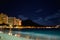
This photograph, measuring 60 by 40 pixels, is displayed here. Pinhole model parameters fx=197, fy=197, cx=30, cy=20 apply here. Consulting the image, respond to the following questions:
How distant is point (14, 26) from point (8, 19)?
13.0 feet

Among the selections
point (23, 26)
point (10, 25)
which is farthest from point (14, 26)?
point (23, 26)

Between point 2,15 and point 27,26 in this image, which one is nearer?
point 2,15

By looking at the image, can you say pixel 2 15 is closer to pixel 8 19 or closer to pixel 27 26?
pixel 8 19

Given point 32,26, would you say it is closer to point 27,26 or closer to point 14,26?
point 27,26

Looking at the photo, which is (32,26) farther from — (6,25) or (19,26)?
(6,25)

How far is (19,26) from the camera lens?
87000 millimetres

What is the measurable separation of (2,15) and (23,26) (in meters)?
11.6

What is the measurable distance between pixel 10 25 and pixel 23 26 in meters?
12.1

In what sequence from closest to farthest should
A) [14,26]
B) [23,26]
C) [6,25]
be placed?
[6,25], [14,26], [23,26]

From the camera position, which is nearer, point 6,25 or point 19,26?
point 6,25

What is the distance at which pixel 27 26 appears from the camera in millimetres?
95750

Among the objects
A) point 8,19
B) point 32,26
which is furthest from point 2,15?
point 32,26

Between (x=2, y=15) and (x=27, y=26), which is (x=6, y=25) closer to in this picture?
(x=2, y=15)

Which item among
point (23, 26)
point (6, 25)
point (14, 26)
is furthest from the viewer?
point (23, 26)
